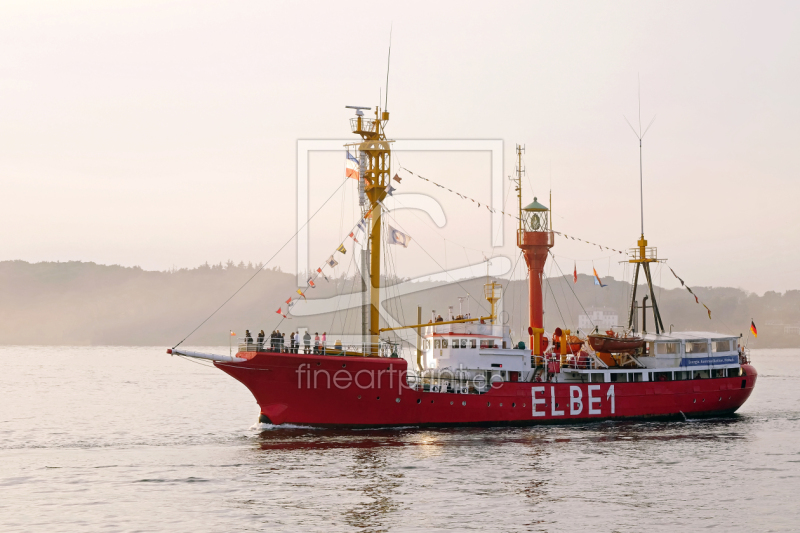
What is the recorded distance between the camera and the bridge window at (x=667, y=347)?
161 ft

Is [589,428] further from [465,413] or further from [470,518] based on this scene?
[470,518]

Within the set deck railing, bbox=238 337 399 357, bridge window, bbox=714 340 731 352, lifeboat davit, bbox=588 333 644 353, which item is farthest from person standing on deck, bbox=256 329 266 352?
bridge window, bbox=714 340 731 352

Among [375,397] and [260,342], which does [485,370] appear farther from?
[260,342]

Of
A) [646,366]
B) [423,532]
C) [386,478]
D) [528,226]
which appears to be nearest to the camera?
[423,532]

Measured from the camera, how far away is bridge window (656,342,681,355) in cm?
4916

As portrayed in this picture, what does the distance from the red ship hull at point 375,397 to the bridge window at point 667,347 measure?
5.21m

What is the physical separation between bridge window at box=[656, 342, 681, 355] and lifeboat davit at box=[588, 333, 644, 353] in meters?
1.35

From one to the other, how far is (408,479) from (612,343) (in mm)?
20480

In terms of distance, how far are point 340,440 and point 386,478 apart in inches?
283

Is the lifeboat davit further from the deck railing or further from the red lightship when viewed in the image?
the deck railing

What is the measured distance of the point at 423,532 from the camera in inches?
1008

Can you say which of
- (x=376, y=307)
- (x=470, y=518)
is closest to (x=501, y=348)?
(x=376, y=307)

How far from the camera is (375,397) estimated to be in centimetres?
4072

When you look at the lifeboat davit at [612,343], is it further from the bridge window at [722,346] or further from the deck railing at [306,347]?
the deck railing at [306,347]
